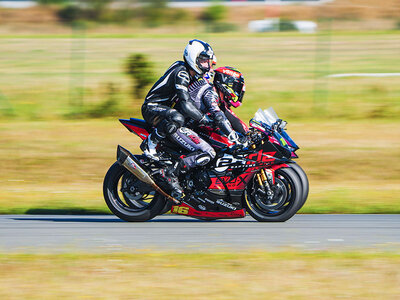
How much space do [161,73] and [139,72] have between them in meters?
3.08

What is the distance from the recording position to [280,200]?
8.60 meters

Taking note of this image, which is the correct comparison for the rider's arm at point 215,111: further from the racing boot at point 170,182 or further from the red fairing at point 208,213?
the red fairing at point 208,213

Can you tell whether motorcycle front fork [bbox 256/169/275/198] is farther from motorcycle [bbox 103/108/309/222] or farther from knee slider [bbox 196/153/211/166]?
knee slider [bbox 196/153/211/166]

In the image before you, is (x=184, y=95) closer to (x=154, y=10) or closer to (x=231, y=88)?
(x=231, y=88)

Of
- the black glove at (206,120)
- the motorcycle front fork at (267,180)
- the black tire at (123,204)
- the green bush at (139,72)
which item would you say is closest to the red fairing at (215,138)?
the black glove at (206,120)

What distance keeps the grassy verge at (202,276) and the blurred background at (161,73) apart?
3.06 m

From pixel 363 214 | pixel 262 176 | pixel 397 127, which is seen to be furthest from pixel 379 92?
pixel 262 176

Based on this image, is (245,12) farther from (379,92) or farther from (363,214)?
(363,214)

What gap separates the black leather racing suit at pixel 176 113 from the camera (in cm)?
845

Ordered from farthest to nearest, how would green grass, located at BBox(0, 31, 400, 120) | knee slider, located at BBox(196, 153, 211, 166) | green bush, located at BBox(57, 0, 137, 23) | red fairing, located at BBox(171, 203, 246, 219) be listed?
green bush, located at BBox(57, 0, 137, 23) → green grass, located at BBox(0, 31, 400, 120) → red fairing, located at BBox(171, 203, 246, 219) → knee slider, located at BBox(196, 153, 211, 166)

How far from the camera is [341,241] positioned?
25.7 feet

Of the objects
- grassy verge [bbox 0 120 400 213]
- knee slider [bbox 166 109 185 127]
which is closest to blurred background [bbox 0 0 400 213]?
grassy verge [bbox 0 120 400 213]

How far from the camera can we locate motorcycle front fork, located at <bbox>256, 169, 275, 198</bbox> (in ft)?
27.8

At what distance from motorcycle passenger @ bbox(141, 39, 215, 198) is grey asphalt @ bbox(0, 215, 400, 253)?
2.08 ft
